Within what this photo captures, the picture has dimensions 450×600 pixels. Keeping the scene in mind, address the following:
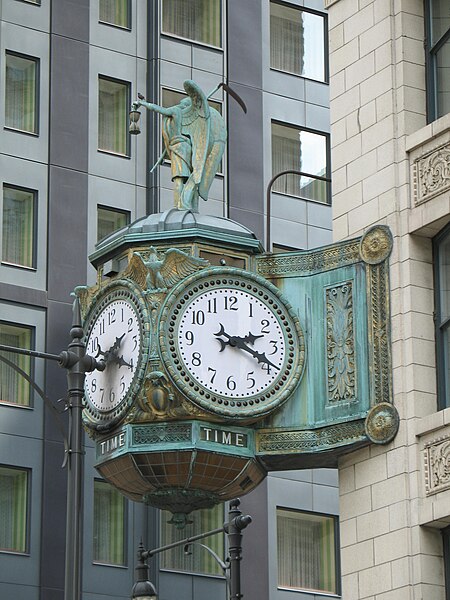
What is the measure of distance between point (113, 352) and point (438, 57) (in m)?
5.19

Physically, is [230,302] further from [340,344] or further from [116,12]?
[116,12]

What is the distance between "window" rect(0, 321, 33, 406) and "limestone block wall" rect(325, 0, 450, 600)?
965 inches

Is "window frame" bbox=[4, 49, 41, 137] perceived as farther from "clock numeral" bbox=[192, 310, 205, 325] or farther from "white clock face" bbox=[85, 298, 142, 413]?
"clock numeral" bbox=[192, 310, 205, 325]

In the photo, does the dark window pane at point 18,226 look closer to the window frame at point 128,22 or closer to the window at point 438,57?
the window frame at point 128,22

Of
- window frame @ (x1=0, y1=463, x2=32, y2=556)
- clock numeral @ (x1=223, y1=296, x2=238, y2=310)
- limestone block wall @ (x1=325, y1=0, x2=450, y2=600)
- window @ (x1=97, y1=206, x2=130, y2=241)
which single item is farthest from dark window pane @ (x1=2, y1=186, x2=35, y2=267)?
clock numeral @ (x1=223, y1=296, x2=238, y2=310)

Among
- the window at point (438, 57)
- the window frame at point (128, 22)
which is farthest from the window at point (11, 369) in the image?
the window at point (438, 57)

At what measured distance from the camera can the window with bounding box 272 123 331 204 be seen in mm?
53031

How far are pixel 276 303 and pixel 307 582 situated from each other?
2856 cm

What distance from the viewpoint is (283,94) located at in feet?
176

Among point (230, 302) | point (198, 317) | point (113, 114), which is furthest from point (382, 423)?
point (113, 114)

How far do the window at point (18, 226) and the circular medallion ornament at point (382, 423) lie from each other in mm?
27971

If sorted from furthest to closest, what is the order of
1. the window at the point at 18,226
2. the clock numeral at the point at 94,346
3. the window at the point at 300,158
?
1. the window at the point at 300,158
2. the window at the point at 18,226
3. the clock numeral at the point at 94,346

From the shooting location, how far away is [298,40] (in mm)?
54969

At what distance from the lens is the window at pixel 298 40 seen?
54406mm
